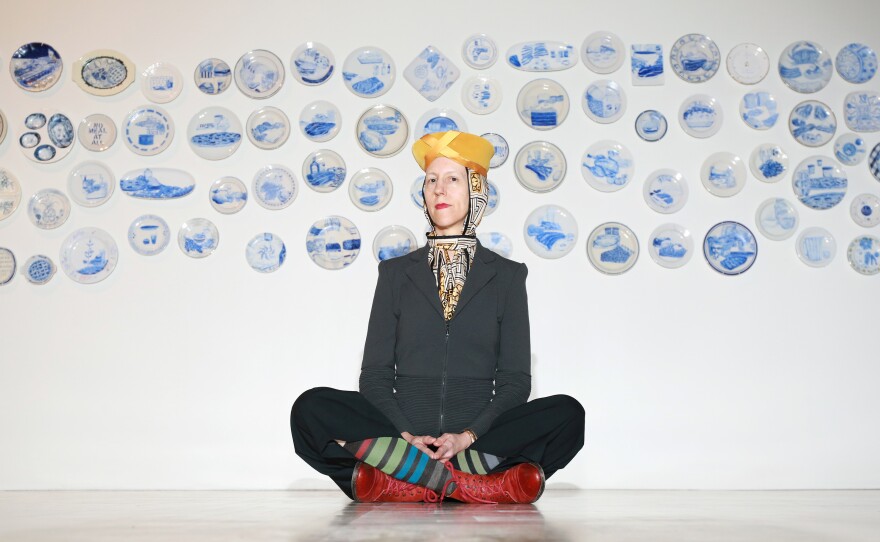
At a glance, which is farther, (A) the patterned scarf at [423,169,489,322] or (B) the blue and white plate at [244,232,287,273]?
(B) the blue and white plate at [244,232,287,273]

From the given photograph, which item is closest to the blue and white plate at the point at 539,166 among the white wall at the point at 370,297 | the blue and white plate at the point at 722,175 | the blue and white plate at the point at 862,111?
the white wall at the point at 370,297

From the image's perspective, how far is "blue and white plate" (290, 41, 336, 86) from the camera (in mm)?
3293

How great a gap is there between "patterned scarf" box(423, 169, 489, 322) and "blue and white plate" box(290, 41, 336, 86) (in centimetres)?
103

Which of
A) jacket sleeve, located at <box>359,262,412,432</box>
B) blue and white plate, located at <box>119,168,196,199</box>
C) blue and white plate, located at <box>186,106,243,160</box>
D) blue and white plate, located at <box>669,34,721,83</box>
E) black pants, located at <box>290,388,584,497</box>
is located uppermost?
blue and white plate, located at <box>669,34,721,83</box>

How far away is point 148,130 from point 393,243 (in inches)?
40.4

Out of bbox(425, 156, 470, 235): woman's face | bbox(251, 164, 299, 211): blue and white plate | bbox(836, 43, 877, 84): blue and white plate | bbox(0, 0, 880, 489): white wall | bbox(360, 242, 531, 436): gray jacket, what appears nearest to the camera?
bbox(360, 242, 531, 436): gray jacket

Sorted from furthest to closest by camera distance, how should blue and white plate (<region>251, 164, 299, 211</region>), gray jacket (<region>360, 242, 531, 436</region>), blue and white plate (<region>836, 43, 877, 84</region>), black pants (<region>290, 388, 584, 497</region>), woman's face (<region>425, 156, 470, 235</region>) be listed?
1. blue and white plate (<region>836, 43, 877, 84</region>)
2. blue and white plate (<region>251, 164, 299, 211</region>)
3. woman's face (<region>425, 156, 470, 235</region>)
4. gray jacket (<region>360, 242, 531, 436</region>)
5. black pants (<region>290, 388, 584, 497</region>)

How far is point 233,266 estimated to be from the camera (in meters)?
3.22

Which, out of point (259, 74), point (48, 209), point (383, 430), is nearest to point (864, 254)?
point (383, 430)

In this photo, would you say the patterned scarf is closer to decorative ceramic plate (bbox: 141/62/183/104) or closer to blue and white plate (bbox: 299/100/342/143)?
blue and white plate (bbox: 299/100/342/143)

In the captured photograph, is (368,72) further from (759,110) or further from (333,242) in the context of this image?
(759,110)

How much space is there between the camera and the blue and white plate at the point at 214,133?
327 centimetres

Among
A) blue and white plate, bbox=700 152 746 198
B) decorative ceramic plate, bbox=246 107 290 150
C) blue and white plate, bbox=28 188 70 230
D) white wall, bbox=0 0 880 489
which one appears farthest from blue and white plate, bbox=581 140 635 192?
blue and white plate, bbox=28 188 70 230

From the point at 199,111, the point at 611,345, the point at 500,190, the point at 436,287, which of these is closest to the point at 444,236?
the point at 436,287
